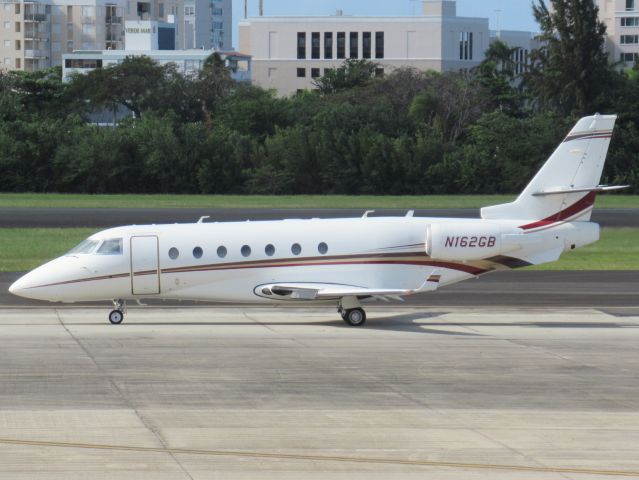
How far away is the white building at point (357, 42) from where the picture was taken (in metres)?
186

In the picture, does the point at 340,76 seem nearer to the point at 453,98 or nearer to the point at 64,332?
the point at 453,98

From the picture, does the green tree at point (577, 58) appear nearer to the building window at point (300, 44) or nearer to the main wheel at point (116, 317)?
the main wheel at point (116, 317)

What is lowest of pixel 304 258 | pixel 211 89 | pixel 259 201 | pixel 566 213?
pixel 259 201

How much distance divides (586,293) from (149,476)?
76.2 feet

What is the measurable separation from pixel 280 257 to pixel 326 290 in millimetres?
1411

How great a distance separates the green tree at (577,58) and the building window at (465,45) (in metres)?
81.3

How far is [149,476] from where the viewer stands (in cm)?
1594

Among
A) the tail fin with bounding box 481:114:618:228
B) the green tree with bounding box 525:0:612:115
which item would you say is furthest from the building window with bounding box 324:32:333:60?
the tail fin with bounding box 481:114:618:228

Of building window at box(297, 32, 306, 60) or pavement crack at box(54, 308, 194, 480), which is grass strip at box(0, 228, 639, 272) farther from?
building window at box(297, 32, 306, 60)

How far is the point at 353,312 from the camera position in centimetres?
3038

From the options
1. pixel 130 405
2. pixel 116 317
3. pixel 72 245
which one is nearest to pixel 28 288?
pixel 116 317

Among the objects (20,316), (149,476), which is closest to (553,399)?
(149,476)

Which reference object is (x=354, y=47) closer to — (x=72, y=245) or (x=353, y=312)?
(x=72, y=245)

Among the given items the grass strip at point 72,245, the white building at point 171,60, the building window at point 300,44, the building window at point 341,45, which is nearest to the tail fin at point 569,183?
the grass strip at point 72,245
